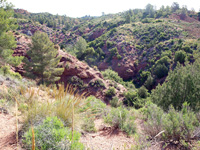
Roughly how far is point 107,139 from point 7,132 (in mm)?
2359

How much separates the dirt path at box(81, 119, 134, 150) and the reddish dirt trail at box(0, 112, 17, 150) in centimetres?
139

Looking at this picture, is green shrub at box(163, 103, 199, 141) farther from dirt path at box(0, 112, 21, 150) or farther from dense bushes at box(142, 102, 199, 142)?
dirt path at box(0, 112, 21, 150)

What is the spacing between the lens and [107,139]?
347 cm

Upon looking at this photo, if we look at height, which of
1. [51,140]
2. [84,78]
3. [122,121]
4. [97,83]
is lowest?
[97,83]


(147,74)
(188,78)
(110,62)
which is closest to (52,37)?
(110,62)

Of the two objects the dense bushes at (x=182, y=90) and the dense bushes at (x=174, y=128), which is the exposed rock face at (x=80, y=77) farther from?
the dense bushes at (x=174, y=128)

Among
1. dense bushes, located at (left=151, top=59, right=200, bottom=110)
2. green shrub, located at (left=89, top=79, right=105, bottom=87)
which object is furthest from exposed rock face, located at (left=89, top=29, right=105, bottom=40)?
dense bushes, located at (left=151, top=59, right=200, bottom=110)

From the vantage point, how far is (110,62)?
34938 millimetres

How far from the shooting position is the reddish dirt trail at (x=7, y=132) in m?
2.43

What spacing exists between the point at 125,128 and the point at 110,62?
1240 inches

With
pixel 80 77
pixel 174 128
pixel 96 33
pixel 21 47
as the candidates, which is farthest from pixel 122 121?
pixel 96 33

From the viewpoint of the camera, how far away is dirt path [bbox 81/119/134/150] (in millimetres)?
3051

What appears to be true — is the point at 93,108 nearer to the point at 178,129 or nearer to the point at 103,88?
the point at 178,129

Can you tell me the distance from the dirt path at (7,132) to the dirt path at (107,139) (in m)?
1.39
